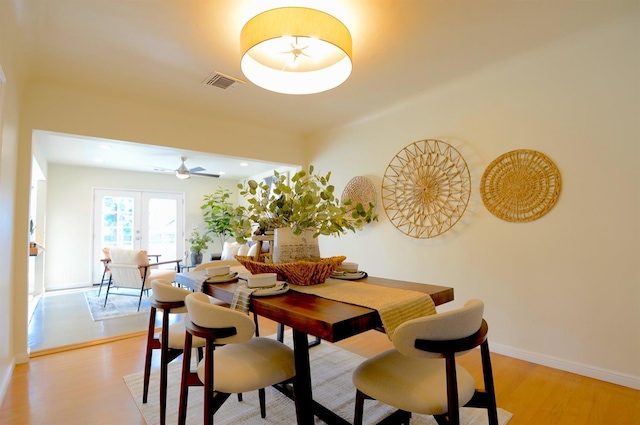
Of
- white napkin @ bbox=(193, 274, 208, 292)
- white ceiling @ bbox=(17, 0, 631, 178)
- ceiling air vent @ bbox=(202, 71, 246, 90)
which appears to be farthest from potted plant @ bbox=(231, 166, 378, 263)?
ceiling air vent @ bbox=(202, 71, 246, 90)

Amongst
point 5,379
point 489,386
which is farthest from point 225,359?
point 5,379

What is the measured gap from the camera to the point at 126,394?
2.08 meters

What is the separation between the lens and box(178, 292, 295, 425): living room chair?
1.21 metres

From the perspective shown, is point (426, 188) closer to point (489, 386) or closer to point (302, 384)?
point (489, 386)

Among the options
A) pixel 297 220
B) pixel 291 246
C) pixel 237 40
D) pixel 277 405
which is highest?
pixel 237 40

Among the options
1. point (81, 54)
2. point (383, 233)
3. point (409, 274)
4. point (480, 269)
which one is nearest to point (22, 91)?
point (81, 54)

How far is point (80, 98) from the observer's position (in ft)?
9.71

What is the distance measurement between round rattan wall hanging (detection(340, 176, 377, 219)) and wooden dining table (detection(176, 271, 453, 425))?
6.52 ft

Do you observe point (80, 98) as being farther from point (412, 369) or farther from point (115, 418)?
point (412, 369)

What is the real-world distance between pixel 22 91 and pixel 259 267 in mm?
2670

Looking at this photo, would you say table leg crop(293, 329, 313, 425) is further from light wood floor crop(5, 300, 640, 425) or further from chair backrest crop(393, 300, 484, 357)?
light wood floor crop(5, 300, 640, 425)

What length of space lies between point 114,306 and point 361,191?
12.4 ft

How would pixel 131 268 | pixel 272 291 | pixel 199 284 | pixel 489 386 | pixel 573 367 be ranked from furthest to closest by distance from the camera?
pixel 131 268 < pixel 573 367 < pixel 199 284 < pixel 272 291 < pixel 489 386

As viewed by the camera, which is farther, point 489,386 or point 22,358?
point 22,358
